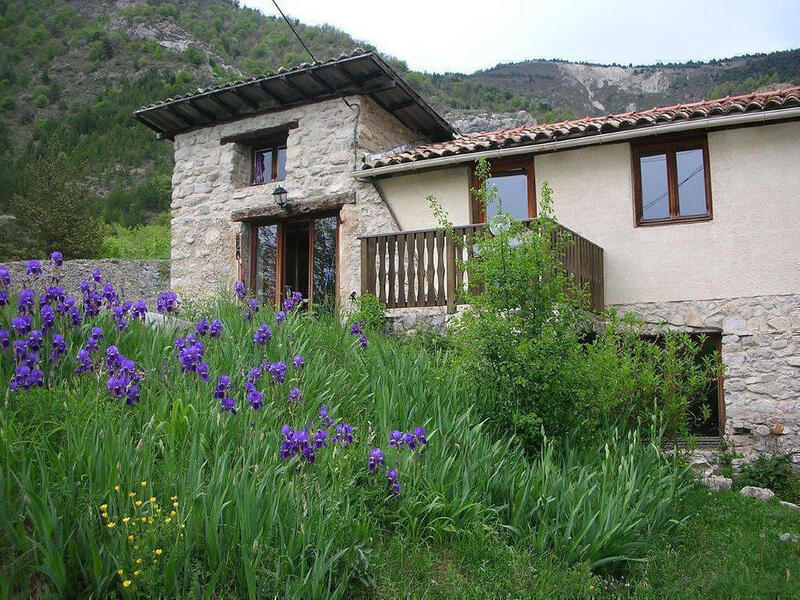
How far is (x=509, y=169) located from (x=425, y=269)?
224 cm

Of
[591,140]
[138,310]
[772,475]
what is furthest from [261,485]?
[591,140]

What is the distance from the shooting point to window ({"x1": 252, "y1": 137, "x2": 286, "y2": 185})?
1217cm

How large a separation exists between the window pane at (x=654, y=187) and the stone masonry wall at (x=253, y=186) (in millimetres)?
3679

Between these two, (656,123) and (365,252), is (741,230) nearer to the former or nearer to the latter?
(656,123)

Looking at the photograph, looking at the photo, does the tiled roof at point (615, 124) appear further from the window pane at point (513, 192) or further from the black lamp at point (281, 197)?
the black lamp at point (281, 197)

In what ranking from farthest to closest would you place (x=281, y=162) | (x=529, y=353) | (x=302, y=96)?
(x=281, y=162) → (x=302, y=96) → (x=529, y=353)

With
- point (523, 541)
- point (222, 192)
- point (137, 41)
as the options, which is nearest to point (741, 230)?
point (523, 541)

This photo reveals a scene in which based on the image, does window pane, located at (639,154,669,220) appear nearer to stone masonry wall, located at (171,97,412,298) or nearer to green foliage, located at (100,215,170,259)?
stone masonry wall, located at (171,97,412,298)

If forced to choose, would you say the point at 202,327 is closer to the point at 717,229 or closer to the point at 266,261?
the point at 717,229

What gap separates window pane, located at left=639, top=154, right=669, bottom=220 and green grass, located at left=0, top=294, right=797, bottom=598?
4.73 metres

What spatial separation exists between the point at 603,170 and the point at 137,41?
32.9 metres

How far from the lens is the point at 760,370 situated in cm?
838

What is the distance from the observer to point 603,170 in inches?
375

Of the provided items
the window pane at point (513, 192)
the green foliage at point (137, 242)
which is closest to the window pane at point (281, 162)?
the window pane at point (513, 192)
